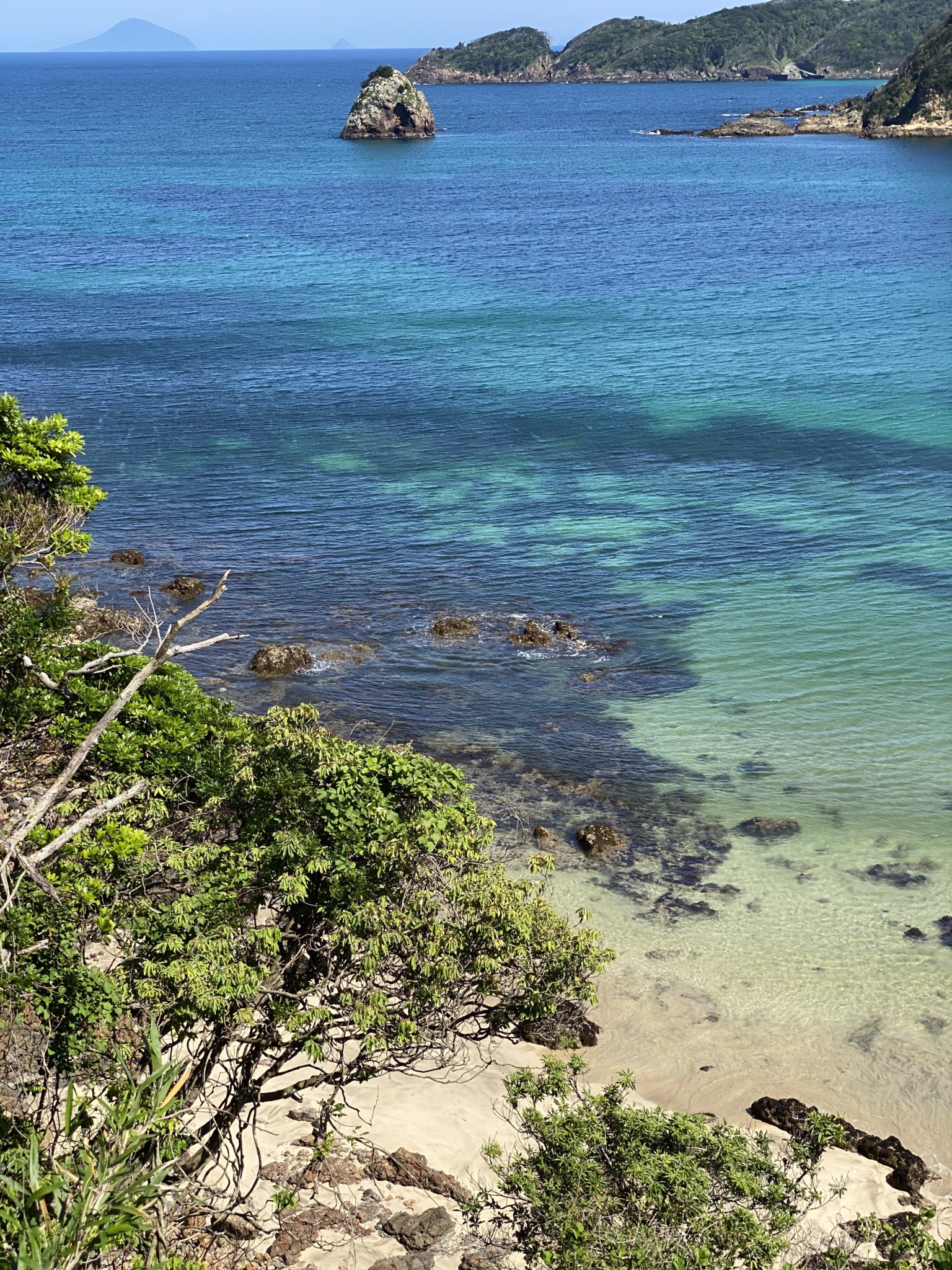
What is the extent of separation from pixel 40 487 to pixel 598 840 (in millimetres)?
13460

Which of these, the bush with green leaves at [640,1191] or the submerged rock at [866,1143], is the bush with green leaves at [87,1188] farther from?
the submerged rock at [866,1143]

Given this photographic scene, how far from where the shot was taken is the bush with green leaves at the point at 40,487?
20.2 meters

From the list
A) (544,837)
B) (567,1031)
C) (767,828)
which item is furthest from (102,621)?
(567,1031)

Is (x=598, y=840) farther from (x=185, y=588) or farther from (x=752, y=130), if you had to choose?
(x=752, y=130)

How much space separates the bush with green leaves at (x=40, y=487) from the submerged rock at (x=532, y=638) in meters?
15.7

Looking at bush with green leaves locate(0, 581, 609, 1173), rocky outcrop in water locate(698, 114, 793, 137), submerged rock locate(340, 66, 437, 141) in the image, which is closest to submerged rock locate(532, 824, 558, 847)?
bush with green leaves locate(0, 581, 609, 1173)

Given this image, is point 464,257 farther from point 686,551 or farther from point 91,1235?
point 91,1235

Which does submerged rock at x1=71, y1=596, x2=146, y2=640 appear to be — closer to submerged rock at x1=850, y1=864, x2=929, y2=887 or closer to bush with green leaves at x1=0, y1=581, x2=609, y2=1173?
bush with green leaves at x1=0, y1=581, x2=609, y2=1173

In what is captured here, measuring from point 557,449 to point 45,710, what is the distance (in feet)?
117

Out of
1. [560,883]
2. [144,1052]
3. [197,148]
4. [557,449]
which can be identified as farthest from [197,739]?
[197,148]

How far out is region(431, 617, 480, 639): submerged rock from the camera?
115 ft

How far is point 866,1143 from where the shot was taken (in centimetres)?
1836

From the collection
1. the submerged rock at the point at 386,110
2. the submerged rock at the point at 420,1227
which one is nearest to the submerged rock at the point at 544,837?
the submerged rock at the point at 420,1227

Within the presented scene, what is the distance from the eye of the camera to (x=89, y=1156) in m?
10.6
